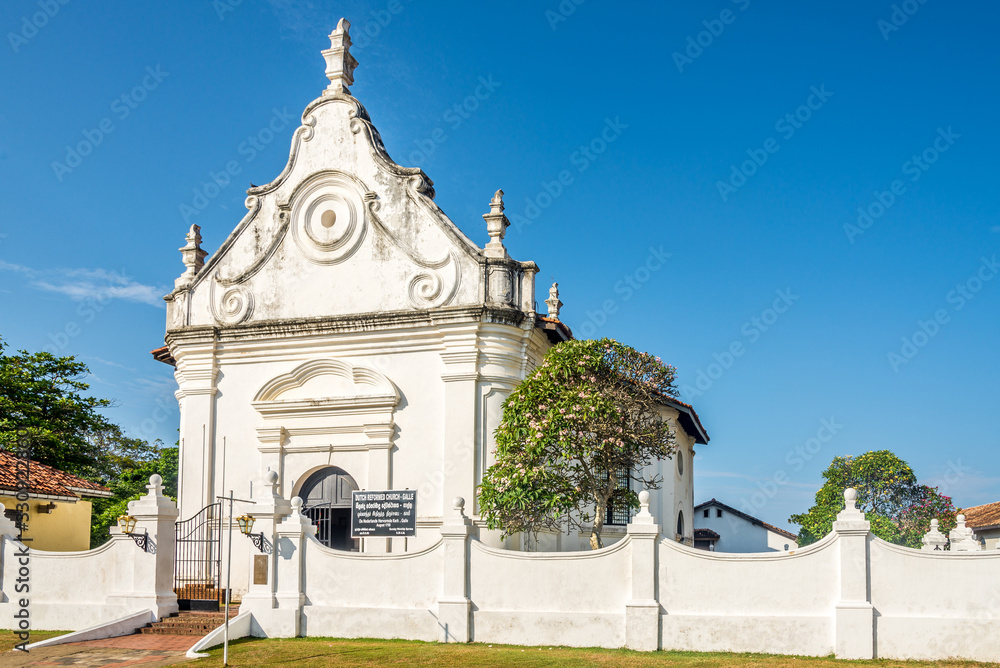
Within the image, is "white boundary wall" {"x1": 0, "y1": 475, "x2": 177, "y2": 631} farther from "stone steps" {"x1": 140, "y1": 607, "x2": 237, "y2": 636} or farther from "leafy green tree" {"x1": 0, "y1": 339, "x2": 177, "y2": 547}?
"leafy green tree" {"x1": 0, "y1": 339, "x2": 177, "y2": 547}

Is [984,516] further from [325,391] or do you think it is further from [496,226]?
[325,391]

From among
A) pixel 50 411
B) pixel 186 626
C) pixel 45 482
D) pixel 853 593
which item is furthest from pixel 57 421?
pixel 853 593

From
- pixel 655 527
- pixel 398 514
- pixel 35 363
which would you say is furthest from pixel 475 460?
pixel 35 363

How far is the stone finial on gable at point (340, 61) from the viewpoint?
22.0 metres

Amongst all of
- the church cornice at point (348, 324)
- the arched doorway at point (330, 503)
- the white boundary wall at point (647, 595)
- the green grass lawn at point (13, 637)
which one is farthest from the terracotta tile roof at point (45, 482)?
the white boundary wall at point (647, 595)

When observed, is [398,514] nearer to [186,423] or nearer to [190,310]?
[186,423]

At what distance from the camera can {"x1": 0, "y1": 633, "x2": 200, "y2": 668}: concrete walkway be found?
14.3 m

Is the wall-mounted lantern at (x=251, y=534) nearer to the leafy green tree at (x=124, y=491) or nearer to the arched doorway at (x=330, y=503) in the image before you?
the arched doorway at (x=330, y=503)

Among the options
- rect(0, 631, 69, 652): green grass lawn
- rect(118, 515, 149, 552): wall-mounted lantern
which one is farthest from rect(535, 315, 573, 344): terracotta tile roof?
rect(0, 631, 69, 652): green grass lawn

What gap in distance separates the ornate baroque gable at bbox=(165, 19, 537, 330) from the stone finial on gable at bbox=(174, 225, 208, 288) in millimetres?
34

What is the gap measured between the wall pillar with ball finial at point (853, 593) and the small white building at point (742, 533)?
3680 cm

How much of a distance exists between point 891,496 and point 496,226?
61.2 feet

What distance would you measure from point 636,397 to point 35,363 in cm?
2617

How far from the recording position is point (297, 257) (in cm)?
2127
